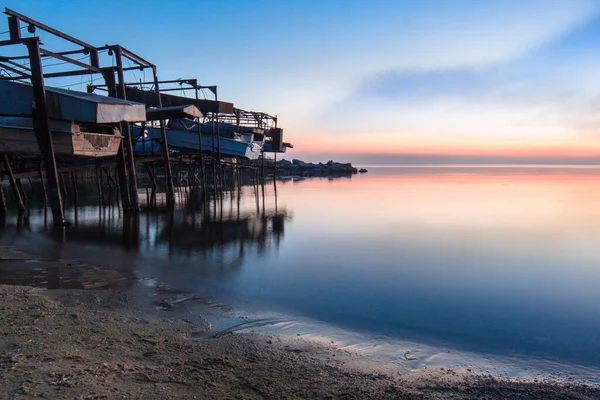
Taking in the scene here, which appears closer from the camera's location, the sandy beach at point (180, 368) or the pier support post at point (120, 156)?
the sandy beach at point (180, 368)

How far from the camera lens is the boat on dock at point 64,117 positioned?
10461 mm

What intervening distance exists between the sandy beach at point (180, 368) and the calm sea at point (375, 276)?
0.53 m

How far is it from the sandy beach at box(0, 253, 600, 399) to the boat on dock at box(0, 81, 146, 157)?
23.7 ft

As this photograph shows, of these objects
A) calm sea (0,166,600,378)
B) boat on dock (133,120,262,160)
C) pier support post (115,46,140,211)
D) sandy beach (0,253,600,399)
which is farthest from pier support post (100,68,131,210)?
sandy beach (0,253,600,399)

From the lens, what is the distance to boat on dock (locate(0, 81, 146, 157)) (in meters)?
10.5

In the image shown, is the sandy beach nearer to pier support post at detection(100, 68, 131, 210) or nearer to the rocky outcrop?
pier support post at detection(100, 68, 131, 210)

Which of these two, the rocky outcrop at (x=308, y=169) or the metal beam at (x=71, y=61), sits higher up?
the metal beam at (x=71, y=61)

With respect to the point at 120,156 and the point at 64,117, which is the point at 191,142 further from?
the point at 64,117

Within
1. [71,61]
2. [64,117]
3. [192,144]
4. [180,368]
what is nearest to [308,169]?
[192,144]

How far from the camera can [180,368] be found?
10.5ft

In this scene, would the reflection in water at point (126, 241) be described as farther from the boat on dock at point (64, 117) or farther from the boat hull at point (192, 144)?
the boat hull at point (192, 144)

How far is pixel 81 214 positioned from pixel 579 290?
14.2 meters

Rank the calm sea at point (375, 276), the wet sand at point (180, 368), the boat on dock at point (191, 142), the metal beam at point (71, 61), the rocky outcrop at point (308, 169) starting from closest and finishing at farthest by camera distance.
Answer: the wet sand at point (180, 368) < the calm sea at point (375, 276) < the metal beam at point (71, 61) < the boat on dock at point (191, 142) < the rocky outcrop at point (308, 169)

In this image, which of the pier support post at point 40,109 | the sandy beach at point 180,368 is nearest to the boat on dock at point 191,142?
the pier support post at point 40,109
